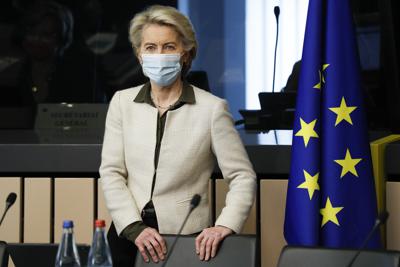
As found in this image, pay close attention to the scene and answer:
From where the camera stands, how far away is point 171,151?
3.76m

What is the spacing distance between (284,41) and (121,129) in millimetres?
3860

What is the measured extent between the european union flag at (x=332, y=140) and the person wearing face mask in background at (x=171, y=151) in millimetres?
350

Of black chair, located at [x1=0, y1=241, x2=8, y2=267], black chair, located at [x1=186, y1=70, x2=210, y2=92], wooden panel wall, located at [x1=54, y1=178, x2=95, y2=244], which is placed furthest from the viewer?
black chair, located at [x1=186, y1=70, x2=210, y2=92]

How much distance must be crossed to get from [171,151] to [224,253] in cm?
56

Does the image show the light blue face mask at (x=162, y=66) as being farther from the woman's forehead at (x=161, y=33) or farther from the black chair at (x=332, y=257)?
the black chair at (x=332, y=257)

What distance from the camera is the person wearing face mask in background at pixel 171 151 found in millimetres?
3730

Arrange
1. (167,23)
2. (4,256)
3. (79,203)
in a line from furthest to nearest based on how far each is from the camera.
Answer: (79,203) < (167,23) < (4,256)

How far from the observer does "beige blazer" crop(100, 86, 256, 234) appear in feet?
12.3

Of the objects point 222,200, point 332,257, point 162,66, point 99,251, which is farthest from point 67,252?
point 222,200

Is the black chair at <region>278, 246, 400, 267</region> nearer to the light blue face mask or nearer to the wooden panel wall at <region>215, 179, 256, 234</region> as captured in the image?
the light blue face mask

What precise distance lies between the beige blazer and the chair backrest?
0.34 meters

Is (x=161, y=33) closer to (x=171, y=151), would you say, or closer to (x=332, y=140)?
(x=171, y=151)

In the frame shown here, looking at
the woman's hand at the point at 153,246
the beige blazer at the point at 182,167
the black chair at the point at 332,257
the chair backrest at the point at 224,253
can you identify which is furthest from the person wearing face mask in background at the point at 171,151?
the black chair at the point at 332,257

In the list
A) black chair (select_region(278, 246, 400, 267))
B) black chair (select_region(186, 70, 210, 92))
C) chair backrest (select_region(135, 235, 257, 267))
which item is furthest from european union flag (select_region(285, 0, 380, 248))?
black chair (select_region(186, 70, 210, 92))
